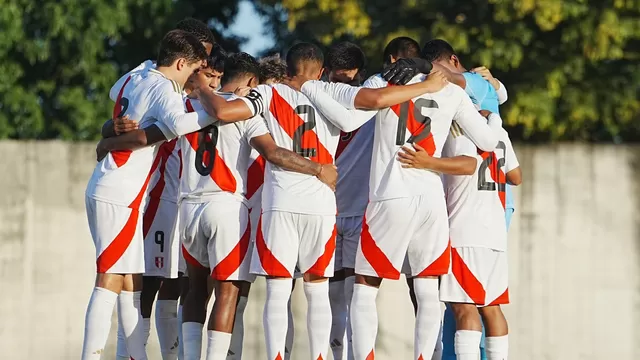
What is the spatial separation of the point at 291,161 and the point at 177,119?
2.90 feet

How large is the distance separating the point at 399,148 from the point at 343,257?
1.33 m

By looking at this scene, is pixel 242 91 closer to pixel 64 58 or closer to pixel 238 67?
pixel 238 67

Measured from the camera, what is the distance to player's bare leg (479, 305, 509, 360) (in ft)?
30.2

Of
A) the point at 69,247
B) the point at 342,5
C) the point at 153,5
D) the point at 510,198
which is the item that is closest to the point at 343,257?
the point at 510,198

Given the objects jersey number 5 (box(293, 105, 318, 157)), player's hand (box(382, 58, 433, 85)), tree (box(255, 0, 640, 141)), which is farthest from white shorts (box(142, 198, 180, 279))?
tree (box(255, 0, 640, 141))

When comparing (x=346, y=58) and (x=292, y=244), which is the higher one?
(x=346, y=58)

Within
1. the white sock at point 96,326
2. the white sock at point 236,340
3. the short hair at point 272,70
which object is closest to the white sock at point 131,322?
the white sock at point 96,326

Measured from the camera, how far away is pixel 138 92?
917 cm

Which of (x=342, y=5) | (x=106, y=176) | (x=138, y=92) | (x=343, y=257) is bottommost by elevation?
(x=343, y=257)

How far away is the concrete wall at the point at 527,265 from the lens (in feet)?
43.1

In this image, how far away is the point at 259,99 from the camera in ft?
29.1

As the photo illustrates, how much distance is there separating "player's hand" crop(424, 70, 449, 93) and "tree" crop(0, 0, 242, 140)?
37.5 ft

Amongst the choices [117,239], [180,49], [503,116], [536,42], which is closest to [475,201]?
[180,49]

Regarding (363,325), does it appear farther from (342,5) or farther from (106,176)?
(342,5)
